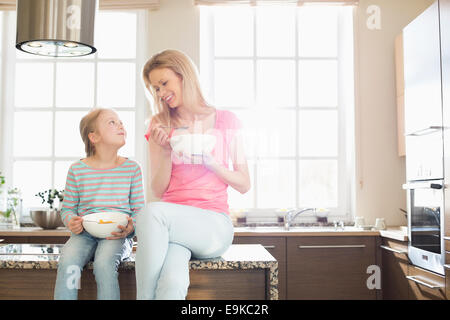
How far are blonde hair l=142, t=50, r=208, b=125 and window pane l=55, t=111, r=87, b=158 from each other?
225 centimetres

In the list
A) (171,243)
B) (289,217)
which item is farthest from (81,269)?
(289,217)

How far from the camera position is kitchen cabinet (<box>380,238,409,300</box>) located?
2.80m

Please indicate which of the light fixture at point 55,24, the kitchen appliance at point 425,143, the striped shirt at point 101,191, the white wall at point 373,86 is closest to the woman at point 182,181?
the striped shirt at point 101,191

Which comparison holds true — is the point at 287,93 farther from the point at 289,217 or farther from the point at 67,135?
the point at 67,135

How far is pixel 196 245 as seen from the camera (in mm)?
1427

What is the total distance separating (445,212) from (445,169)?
8.2 inches

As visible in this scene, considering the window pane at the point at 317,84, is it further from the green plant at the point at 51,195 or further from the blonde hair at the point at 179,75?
the blonde hair at the point at 179,75

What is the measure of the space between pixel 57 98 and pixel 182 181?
2.52 meters

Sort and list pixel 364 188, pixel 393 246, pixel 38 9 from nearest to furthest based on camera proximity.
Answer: pixel 38 9
pixel 393 246
pixel 364 188

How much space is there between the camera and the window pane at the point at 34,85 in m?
3.81

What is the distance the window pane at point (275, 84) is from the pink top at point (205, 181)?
216 cm

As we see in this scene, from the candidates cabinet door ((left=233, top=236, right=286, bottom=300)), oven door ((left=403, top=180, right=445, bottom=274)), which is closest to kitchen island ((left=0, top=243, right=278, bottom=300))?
oven door ((left=403, top=180, right=445, bottom=274))
